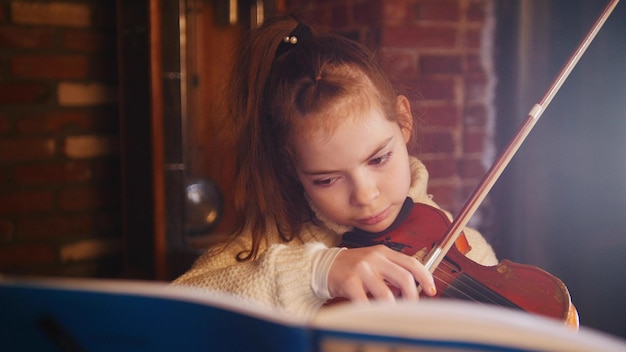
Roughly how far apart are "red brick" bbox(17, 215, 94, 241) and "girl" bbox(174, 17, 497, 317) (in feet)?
3.27

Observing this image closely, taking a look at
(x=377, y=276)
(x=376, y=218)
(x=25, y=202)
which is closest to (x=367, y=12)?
(x=376, y=218)

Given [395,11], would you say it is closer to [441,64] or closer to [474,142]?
[441,64]

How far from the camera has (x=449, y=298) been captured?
71cm

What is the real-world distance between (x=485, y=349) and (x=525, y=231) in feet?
2.23

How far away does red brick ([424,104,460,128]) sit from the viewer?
3.58 feet

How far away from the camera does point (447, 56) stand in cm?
119

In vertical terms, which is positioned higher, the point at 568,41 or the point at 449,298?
the point at 568,41

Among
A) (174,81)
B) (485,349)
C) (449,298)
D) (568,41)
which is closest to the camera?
(485,349)

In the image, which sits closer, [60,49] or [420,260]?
[420,260]

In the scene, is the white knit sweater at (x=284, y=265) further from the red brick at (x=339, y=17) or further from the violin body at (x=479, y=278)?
the red brick at (x=339, y=17)

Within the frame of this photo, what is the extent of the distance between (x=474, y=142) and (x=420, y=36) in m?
0.21

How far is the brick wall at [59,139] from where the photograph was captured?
1.63m

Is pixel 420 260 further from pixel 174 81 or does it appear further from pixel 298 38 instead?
pixel 174 81

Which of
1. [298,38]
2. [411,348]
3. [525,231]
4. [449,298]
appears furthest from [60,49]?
[411,348]
